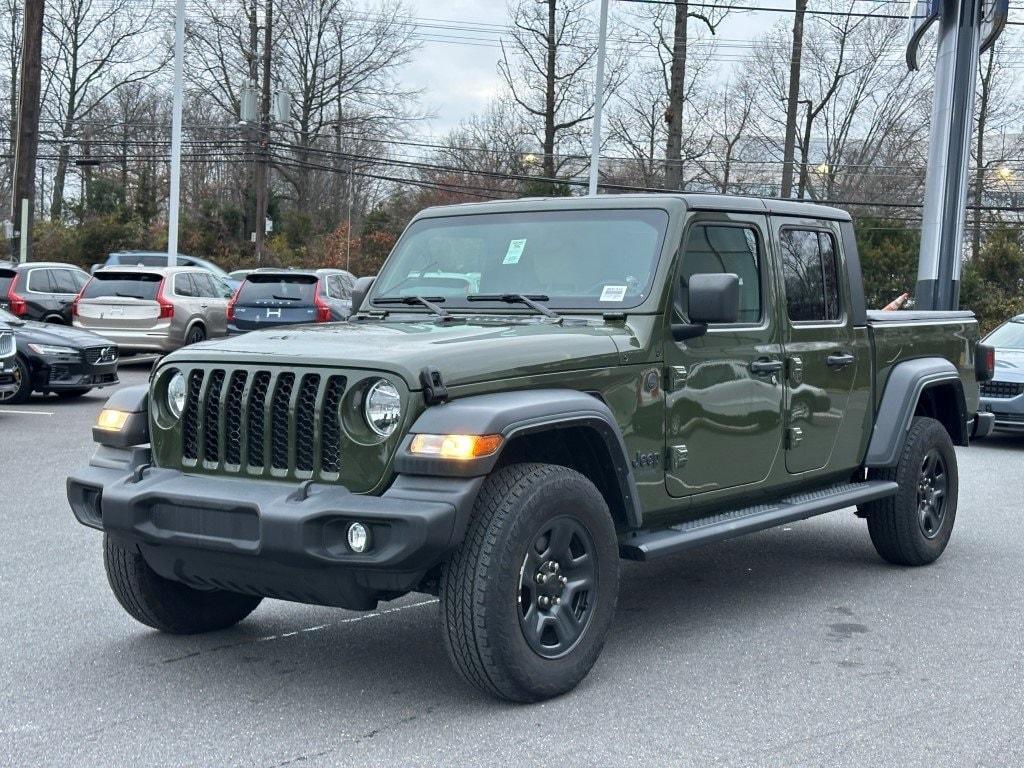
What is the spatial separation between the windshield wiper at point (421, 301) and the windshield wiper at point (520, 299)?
0.15m

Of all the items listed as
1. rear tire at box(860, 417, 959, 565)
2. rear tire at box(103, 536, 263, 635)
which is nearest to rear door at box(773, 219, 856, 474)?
rear tire at box(860, 417, 959, 565)

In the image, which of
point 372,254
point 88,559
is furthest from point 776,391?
point 372,254

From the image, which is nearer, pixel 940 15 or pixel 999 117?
pixel 940 15

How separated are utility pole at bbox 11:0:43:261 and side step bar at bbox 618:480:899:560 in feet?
86.7

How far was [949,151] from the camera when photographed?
21.7 metres

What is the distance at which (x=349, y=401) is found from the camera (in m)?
4.49

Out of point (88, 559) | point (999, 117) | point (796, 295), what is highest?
point (999, 117)

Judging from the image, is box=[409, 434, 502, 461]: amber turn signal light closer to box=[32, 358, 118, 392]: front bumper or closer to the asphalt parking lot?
the asphalt parking lot

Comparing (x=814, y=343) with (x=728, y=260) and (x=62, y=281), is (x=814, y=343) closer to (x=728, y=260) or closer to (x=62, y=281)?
→ (x=728, y=260)

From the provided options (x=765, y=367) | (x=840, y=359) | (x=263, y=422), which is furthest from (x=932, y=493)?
(x=263, y=422)

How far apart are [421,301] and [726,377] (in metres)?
1.41

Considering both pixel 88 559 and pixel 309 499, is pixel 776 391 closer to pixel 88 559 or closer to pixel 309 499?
pixel 309 499

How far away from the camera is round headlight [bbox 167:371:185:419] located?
4.91 metres

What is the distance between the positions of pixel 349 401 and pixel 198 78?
48320 millimetres
